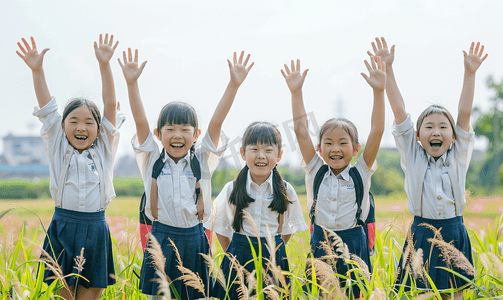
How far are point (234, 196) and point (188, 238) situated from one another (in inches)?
23.0

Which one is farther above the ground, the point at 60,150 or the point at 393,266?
the point at 60,150

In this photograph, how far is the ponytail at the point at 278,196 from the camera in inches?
140

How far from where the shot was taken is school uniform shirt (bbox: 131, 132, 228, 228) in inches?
136

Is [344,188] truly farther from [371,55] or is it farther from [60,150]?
[60,150]

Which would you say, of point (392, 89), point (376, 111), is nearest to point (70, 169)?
point (376, 111)

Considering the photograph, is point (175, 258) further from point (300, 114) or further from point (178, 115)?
point (300, 114)

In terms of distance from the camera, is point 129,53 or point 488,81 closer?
point 129,53

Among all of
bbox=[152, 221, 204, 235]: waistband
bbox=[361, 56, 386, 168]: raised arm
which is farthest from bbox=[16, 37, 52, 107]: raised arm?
bbox=[361, 56, 386, 168]: raised arm

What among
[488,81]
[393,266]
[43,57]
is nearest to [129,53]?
[43,57]

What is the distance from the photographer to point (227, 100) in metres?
3.60

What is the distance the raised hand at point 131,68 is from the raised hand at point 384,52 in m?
2.37

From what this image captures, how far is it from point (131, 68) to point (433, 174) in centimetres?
323

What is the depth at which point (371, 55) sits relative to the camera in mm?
3879

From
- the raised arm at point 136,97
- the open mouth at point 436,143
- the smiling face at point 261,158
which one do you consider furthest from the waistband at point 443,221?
the raised arm at point 136,97
